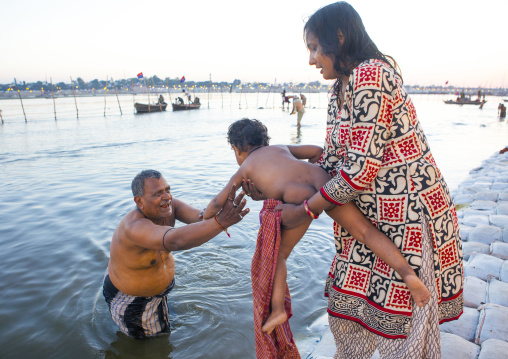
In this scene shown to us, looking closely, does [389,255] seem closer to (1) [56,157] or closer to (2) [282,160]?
(2) [282,160]

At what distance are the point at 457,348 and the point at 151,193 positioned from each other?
2568mm

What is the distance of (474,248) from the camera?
4012 mm

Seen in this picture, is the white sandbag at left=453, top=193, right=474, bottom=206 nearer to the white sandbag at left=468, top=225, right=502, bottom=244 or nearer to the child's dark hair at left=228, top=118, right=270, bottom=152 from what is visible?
the white sandbag at left=468, top=225, right=502, bottom=244

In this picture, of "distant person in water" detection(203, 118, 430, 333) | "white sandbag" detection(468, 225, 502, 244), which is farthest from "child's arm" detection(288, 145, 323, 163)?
"white sandbag" detection(468, 225, 502, 244)

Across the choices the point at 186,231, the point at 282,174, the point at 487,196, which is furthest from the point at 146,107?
the point at 282,174

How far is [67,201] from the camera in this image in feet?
24.6

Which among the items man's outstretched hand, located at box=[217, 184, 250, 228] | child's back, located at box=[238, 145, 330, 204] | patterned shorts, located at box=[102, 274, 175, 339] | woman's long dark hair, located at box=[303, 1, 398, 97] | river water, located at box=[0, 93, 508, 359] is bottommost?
river water, located at box=[0, 93, 508, 359]

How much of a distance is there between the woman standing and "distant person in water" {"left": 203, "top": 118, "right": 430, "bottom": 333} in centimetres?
6

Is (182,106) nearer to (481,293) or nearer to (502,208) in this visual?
(502,208)

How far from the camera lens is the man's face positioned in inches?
115

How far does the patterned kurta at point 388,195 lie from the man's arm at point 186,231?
30.3 inches

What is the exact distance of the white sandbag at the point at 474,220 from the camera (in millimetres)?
4771

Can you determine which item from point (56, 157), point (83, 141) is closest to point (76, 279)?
point (56, 157)

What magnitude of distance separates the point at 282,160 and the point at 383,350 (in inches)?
48.3
